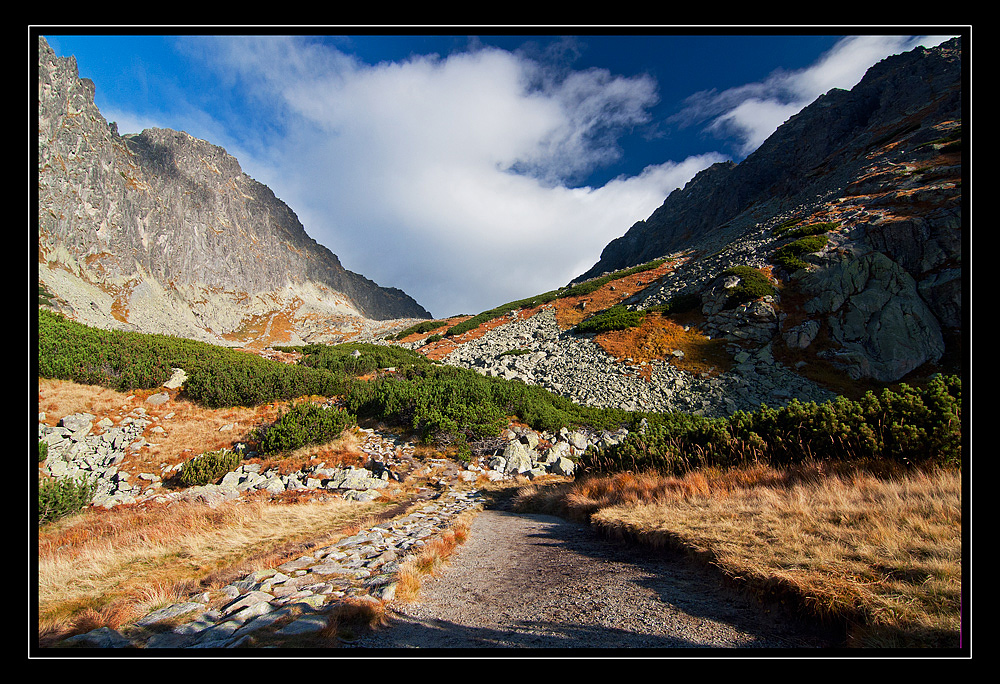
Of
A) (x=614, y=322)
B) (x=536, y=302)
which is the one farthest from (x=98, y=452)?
(x=536, y=302)

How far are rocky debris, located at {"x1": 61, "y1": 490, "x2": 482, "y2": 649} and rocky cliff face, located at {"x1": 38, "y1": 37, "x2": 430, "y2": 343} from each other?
83.1 metres

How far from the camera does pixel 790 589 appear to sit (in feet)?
8.71

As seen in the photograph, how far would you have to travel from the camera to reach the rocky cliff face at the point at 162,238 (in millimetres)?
75875

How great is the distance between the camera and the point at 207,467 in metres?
9.52

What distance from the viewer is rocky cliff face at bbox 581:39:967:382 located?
65.9 ft

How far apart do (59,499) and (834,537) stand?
1176 cm

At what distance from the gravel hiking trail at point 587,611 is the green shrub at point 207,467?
8.27m

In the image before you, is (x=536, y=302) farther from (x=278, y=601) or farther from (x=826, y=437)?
(x=278, y=601)

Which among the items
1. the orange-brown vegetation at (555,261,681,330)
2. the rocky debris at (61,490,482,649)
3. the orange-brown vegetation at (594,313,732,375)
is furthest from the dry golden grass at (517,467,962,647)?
the orange-brown vegetation at (555,261,681,330)

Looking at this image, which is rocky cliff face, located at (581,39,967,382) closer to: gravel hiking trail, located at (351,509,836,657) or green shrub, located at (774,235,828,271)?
green shrub, located at (774,235,828,271)
